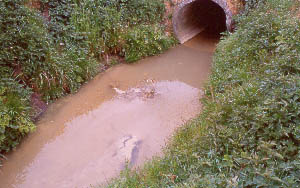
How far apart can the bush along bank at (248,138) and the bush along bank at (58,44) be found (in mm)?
3282

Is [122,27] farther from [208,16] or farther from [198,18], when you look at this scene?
[208,16]

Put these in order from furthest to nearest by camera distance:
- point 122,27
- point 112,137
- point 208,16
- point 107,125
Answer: point 208,16 < point 122,27 < point 107,125 < point 112,137

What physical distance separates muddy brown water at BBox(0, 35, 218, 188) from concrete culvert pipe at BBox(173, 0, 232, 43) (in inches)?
79.7

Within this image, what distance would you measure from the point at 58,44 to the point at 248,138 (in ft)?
19.2

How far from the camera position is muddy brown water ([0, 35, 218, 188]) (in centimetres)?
575

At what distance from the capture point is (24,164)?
5.93m

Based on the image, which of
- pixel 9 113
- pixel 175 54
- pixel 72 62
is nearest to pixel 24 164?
pixel 9 113

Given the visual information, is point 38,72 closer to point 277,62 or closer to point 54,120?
point 54,120

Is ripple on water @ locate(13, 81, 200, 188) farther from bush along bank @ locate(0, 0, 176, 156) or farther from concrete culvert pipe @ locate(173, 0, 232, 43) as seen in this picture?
concrete culvert pipe @ locate(173, 0, 232, 43)

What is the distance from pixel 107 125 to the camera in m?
6.98

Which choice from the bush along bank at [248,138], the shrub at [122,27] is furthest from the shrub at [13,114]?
the shrub at [122,27]

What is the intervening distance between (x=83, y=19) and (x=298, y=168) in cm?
723

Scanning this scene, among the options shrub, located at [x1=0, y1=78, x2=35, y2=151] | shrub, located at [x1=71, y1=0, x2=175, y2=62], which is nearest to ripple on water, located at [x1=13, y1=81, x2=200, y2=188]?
shrub, located at [x1=0, y1=78, x2=35, y2=151]

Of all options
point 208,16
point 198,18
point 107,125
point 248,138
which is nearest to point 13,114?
point 107,125
